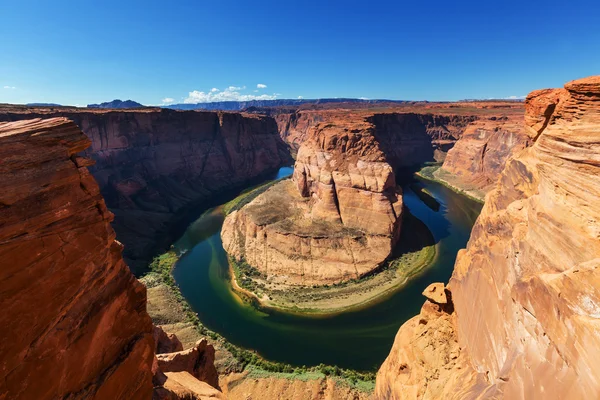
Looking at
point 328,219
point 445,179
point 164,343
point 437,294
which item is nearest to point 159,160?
point 328,219

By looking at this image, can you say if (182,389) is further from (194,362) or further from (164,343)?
(164,343)

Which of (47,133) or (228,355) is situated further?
(228,355)

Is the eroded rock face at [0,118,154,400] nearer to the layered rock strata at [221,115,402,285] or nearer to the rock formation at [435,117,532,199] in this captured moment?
the layered rock strata at [221,115,402,285]

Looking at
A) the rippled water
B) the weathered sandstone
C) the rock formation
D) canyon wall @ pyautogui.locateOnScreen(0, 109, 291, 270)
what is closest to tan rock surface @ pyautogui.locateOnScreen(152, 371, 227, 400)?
the weathered sandstone

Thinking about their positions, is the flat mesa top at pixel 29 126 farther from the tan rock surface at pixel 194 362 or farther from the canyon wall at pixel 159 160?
the canyon wall at pixel 159 160

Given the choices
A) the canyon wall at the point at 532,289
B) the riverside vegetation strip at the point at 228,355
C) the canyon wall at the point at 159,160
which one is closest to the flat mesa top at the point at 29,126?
the canyon wall at the point at 532,289

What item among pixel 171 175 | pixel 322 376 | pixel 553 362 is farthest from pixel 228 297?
pixel 171 175

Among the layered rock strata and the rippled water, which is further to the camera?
the layered rock strata
